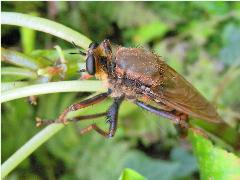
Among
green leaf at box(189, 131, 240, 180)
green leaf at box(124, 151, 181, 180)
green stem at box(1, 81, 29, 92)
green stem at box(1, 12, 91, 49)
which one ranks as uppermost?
green stem at box(1, 12, 91, 49)

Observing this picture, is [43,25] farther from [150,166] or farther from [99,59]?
[150,166]

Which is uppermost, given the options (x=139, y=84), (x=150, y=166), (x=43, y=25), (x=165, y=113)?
(x=43, y=25)

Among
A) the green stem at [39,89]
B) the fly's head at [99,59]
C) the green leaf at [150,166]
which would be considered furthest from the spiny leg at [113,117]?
the green leaf at [150,166]

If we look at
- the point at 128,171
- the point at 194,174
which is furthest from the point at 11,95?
the point at 194,174

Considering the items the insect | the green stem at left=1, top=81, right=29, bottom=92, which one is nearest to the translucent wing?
the insect

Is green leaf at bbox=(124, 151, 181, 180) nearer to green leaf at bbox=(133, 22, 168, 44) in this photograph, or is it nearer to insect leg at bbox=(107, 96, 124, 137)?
insect leg at bbox=(107, 96, 124, 137)

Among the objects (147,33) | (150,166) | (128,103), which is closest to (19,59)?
(128,103)

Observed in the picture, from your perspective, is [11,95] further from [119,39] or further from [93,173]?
[119,39]
